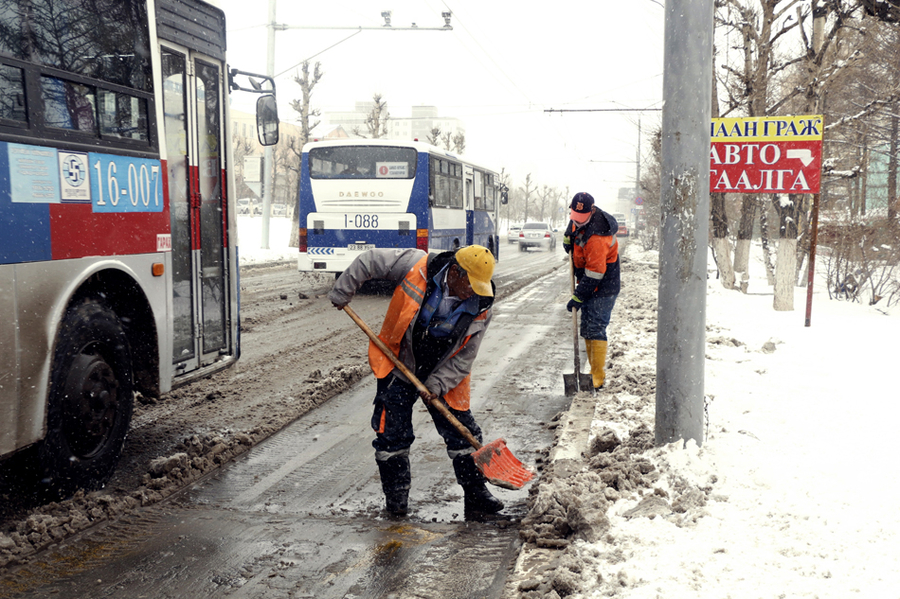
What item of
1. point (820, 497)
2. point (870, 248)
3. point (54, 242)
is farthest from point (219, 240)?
point (870, 248)

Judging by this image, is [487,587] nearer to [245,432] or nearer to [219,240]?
[245,432]

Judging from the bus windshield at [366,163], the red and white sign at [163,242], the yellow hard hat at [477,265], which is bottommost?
the yellow hard hat at [477,265]

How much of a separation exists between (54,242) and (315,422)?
258 centimetres

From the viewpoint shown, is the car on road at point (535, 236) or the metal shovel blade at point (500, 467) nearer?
the metal shovel blade at point (500, 467)

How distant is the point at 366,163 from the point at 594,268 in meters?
9.27

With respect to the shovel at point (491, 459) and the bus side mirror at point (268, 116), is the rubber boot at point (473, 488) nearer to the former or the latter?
the shovel at point (491, 459)

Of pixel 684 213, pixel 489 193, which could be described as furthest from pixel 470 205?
pixel 684 213

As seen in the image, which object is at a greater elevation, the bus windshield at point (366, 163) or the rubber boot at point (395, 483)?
the bus windshield at point (366, 163)

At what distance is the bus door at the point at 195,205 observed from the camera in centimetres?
532

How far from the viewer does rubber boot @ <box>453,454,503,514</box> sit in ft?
13.7

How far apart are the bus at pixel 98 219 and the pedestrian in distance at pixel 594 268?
10.2 ft

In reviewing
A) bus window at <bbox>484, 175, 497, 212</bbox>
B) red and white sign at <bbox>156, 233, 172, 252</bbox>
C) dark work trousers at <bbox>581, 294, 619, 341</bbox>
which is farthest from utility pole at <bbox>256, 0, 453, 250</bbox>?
red and white sign at <bbox>156, 233, 172, 252</bbox>

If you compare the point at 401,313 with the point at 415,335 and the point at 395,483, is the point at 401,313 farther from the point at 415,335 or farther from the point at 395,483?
the point at 395,483

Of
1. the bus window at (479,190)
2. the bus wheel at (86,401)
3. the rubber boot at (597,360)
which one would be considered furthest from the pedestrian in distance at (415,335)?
the bus window at (479,190)
